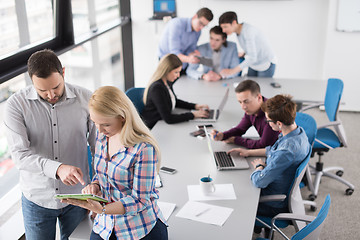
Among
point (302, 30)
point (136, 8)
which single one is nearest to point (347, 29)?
point (302, 30)

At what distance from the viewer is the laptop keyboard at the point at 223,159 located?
126 inches

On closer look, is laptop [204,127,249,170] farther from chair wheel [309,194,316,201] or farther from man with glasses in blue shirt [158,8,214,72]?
man with glasses in blue shirt [158,8,214,72]

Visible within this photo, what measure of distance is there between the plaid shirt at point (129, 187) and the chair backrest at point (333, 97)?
278 centimetres

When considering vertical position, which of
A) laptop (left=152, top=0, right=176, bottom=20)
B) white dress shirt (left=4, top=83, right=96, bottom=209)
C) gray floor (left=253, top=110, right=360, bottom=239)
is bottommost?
gray floor (left=253, top=110, right=360, bottom=239)

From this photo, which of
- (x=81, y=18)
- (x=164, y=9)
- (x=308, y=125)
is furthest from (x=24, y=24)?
(x=164, y=9)

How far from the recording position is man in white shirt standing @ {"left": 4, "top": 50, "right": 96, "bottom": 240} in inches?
88.0

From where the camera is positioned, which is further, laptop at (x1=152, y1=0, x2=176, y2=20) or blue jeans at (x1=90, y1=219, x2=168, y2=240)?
A: laptop at (x1=152, y1=0, x2=176, y2=20)

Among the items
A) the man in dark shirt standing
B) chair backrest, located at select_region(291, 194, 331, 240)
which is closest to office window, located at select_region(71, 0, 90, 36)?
the man in dark shirt standing

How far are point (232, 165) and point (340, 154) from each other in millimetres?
2580

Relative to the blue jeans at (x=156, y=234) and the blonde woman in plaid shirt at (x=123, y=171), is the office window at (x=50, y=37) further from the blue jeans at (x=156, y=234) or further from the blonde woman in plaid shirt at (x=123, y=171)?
the blue jeans at (x=156, y=234)

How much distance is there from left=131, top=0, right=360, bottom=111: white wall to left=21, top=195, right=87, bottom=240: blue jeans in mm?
5019

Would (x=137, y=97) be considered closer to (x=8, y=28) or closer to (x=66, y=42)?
(x=66, y=42)

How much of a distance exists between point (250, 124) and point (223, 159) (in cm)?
60

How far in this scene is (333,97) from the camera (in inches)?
171
